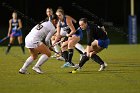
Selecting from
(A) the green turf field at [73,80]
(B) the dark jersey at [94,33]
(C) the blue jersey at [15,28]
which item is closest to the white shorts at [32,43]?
(A) the green turf field at [73,80]

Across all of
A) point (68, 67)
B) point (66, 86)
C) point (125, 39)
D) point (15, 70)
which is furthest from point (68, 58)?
point (125, 39)

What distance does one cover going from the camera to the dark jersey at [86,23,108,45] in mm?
15050

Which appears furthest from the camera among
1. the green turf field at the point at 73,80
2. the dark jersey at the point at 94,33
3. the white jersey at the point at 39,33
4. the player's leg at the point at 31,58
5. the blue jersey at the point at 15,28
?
the blue jersey at the point at 15,28

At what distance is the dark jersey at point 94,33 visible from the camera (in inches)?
593

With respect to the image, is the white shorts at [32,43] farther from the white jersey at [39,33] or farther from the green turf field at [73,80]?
the green turf field at [73,80]

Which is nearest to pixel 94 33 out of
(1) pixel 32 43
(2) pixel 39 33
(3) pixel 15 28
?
(2) pixel 39 33

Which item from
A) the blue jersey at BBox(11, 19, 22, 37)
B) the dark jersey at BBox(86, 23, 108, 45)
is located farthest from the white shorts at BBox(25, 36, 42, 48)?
the blue jersey at BBox(11, 19, 22, 37)

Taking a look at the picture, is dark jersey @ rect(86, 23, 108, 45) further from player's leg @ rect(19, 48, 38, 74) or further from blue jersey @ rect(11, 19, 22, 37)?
blue jersey @ rect(11, 19, 22, 37)

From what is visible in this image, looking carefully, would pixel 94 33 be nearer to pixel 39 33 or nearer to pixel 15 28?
pixel 39 33

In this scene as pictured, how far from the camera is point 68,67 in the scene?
55.6ft

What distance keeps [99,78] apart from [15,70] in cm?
328

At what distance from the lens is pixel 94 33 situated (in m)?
15.4

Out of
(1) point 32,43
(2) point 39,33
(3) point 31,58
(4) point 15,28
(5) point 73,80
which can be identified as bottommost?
(5) point 73,80

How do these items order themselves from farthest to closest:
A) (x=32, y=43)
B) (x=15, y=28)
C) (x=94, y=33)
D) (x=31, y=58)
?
(x=15, y=28) → (x=94, y=33) → (x=31, y=58) → (x=32, y=43)
